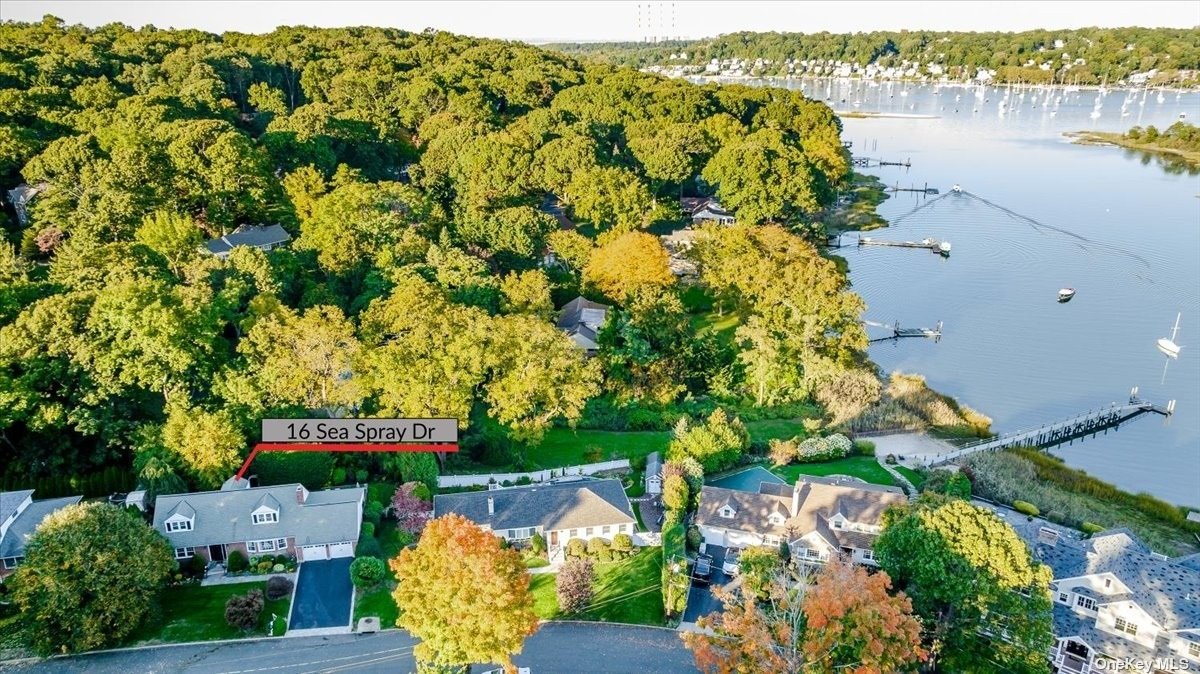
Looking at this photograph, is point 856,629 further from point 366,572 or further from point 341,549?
point 341,549

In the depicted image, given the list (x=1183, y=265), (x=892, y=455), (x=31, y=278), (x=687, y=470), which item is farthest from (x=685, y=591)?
(x=1183, y=265)

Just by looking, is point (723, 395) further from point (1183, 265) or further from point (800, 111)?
point (800, 111)

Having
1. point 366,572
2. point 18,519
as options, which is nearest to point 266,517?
point 366,572

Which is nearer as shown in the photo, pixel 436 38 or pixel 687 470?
pixel 687 470

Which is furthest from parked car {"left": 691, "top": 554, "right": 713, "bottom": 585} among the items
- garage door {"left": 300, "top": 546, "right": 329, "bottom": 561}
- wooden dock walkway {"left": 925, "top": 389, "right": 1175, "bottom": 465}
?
wooden dock walkway {"left": 925, "top": 389, "right": 1175, "bottom": 465}

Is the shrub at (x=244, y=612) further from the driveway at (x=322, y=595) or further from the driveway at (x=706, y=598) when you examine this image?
the driveway at (x=706, y=598)
